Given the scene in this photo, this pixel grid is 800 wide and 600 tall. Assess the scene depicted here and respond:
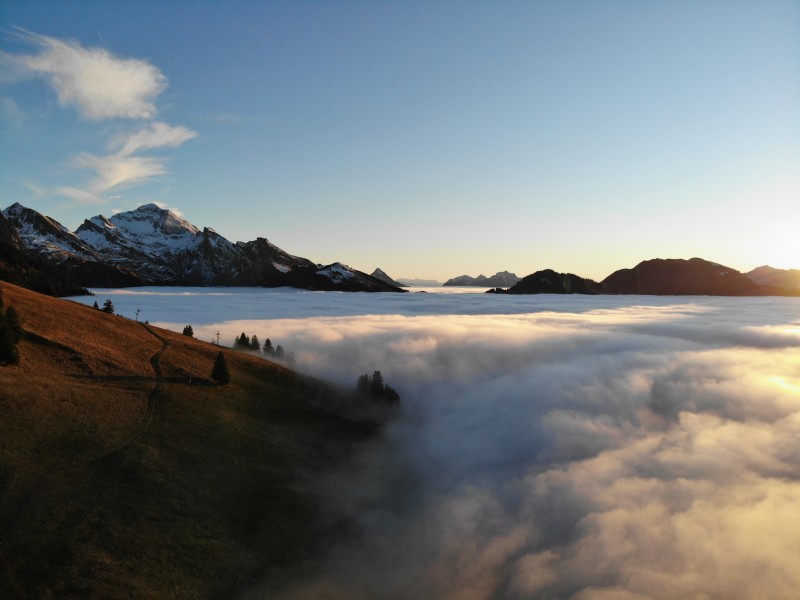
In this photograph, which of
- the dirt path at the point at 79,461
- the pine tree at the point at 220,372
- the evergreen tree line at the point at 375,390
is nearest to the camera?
the dirt path at the point at 79,461

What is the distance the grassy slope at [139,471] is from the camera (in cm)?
3869

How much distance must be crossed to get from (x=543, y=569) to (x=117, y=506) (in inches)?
2862

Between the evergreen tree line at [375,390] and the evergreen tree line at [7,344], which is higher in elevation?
the evergreen tree line at [7,344]

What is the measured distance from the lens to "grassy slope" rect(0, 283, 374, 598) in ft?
127

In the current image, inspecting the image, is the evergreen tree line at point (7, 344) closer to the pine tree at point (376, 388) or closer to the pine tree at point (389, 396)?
the pine tree at point (376, 388)

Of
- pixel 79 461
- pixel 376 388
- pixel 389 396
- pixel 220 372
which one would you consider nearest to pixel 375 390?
pixel 376 388

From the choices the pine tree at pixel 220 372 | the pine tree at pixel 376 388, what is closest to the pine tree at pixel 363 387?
the pine tree at pixel 376 388

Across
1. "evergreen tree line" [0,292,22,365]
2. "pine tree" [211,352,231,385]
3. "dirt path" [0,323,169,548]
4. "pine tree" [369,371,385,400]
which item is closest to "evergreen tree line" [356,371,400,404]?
"pine tree" [369,371,385,400]

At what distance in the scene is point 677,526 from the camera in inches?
3907

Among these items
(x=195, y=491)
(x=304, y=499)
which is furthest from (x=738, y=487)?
(x=195, y=491)

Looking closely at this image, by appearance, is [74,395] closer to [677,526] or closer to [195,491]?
[195,491]

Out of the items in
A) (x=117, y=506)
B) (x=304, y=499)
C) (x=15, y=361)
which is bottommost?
(x=304, y=499)

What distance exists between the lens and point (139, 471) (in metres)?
50.7

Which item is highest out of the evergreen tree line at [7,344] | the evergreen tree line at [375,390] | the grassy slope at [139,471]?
the evergreen tree line at [7,344]
